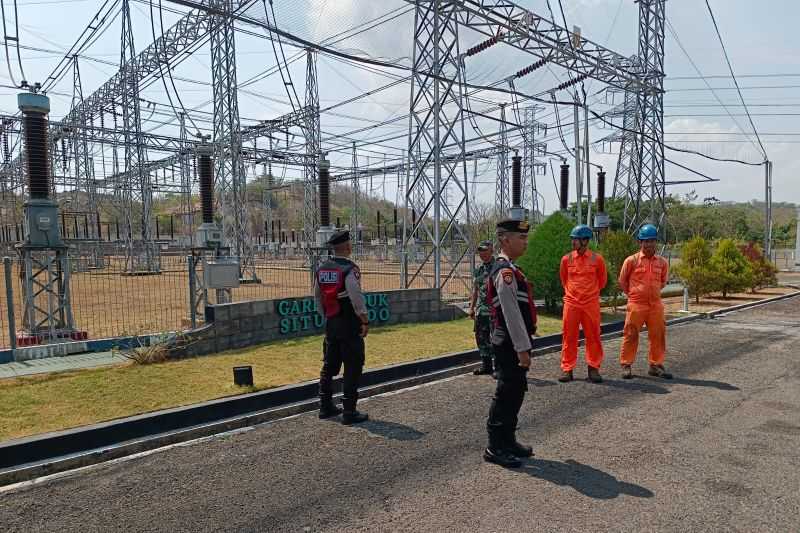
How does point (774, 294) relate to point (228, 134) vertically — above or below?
below

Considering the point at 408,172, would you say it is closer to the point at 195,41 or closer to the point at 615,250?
the point at 615,250

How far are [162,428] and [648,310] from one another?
6062 mm

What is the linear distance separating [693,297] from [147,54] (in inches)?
880

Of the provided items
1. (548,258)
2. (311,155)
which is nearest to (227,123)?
(311,155)

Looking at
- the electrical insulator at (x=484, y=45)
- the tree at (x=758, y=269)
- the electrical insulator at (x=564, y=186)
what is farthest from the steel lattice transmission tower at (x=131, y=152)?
the tree at (x=758, y=269)

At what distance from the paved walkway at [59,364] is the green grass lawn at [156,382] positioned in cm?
35

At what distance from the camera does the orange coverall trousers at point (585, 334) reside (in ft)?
21.9

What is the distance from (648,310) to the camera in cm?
698

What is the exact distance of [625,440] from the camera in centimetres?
458

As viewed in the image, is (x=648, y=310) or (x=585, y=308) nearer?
(x=585, y=308)

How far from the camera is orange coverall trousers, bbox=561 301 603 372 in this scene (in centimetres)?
666

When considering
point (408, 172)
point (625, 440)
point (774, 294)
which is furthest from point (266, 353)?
point (774, 294)

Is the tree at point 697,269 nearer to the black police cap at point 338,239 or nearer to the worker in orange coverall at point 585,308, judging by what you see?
the worker in orange coverall at point 585,308

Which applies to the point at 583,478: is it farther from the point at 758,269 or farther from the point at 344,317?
the point at 758,269
